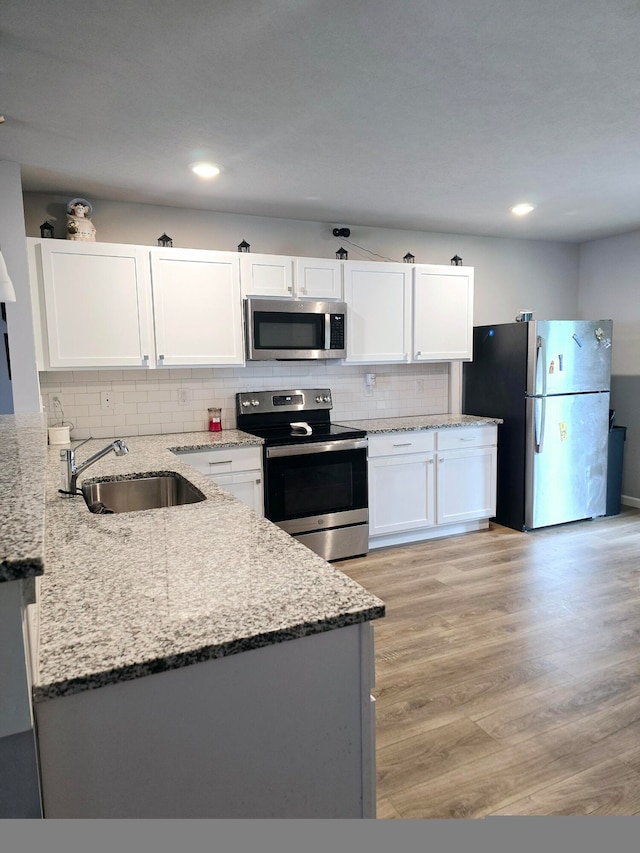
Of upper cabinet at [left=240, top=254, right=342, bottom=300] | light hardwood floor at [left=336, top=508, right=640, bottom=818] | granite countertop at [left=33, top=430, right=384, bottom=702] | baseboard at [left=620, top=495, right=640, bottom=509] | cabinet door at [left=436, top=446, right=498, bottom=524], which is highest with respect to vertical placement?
upper cabinet at [left=240, top=254, right=342, bottom=300]

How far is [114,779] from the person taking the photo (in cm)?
91

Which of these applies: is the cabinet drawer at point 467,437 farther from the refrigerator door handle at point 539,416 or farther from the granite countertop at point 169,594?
the granite countertop at point 169,594

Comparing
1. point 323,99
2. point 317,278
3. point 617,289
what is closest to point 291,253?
point 317,278

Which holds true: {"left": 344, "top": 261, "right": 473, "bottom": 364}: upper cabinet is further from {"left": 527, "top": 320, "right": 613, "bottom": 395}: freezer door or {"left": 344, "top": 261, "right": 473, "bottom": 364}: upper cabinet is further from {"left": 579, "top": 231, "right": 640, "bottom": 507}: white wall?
{"left": 579, "top": 231, "right": 640, "bottom": 507}: white wall

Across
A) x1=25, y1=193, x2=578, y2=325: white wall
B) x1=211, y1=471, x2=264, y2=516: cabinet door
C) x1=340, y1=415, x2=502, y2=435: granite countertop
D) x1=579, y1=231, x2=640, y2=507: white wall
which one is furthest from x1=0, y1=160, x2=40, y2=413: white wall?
x1=579, y1=231, x2=640, y2=507: white wall

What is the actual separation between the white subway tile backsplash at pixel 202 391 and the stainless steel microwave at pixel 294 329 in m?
0.37

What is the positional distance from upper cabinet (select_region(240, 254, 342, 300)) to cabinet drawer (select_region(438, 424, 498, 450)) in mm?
1339

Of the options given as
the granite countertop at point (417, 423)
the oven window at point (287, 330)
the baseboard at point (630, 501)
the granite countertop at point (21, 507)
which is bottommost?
the baseboard at point (630, 501)

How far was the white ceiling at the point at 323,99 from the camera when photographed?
1694 millimetres

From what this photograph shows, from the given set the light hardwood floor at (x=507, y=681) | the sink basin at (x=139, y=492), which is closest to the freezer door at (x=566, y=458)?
the light hardwood floor at (x=507, y=681)

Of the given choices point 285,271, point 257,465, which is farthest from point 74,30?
point 257,465

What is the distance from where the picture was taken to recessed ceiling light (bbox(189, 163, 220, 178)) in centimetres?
290

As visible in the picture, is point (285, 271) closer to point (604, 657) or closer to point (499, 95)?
point (499, 95)

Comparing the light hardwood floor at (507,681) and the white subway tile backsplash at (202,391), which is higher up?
the white subway tile backsplash at (202,391)
